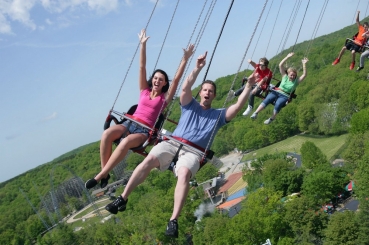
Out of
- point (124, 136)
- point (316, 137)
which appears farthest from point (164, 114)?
point (316, 137)

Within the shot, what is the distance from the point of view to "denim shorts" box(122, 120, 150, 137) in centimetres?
852

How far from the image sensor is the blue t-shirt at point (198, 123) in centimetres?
772

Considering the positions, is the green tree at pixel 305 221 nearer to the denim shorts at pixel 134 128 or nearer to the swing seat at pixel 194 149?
the denim shorts at pixel 134 128

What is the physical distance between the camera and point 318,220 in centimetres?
3378

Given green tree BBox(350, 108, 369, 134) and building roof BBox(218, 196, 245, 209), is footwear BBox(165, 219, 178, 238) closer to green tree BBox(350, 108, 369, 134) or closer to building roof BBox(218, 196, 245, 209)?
building roof BBox(218, 196, 245, 209)

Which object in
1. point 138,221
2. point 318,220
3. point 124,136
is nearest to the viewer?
point 124,136

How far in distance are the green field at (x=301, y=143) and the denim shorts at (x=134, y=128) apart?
58.8 meters

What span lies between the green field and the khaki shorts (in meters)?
59.4

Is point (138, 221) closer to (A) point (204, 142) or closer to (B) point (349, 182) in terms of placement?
(B) point (349, 182)

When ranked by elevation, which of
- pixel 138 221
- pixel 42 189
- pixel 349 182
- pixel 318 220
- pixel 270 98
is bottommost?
pixel 42 189

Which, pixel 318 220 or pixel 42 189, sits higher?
pixel 318 220

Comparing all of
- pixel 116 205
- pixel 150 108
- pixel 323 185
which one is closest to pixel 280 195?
pixel 323 185

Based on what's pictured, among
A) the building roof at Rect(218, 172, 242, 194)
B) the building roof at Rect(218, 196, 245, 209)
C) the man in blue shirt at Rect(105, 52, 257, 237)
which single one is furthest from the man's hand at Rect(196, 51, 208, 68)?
the building roof at Rect(218, 172, 242, 194)

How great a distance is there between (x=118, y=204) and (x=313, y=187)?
37.5m
